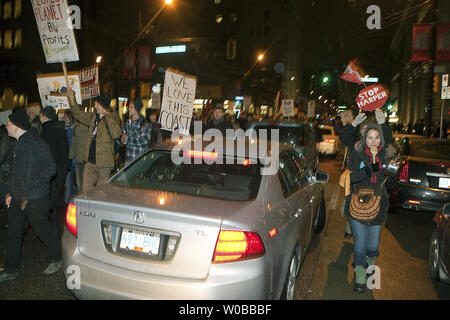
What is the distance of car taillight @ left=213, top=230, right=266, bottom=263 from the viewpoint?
2.80 m

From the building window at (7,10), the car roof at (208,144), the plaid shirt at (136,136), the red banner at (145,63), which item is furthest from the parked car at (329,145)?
the building window at (7,10)

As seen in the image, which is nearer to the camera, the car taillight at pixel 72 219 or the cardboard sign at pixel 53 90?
the car taillight at pixel 72 219

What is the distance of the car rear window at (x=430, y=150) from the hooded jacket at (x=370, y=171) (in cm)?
352

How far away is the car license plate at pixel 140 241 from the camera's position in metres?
2.89

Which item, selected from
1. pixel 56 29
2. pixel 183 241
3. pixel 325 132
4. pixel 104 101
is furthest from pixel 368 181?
pixel 325 132

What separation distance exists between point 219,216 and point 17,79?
5008 centimetres

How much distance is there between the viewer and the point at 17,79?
46031 mm

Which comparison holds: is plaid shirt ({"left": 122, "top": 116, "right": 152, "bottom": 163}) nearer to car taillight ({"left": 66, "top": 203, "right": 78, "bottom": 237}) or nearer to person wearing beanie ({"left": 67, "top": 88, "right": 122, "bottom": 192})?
person wearing beanie ({"left": 67, "top": 88, "right": 122, "bottom": 192})

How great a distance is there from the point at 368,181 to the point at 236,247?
87.5 inches

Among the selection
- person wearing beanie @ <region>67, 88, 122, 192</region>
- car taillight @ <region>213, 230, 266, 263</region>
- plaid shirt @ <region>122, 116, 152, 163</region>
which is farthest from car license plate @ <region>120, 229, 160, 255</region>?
plaid shirt @ <region>122, 116, 152, 163</region>

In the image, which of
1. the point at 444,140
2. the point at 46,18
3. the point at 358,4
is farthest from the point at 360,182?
the point at 358,4

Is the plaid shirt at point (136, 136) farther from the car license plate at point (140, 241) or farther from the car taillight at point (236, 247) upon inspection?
the car taillight at point (236, 247)

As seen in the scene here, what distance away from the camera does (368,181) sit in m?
4.43
